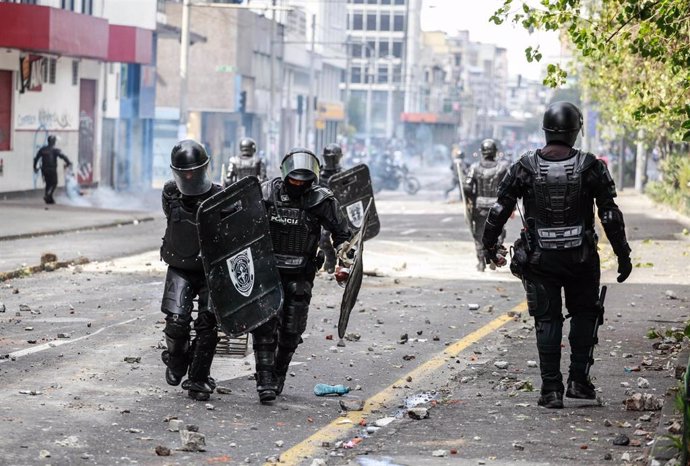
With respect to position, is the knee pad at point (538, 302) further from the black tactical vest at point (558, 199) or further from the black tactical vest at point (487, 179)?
the black tactical vest at point (487, 179)

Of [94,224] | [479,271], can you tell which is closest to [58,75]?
[94,224]

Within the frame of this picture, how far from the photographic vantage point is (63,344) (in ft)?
37.9

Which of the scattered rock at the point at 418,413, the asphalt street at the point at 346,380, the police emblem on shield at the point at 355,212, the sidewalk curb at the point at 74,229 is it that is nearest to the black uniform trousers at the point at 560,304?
the asphalt street at the point at 346,380

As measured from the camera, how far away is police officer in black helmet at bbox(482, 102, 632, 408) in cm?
876

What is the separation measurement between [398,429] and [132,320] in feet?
18.2

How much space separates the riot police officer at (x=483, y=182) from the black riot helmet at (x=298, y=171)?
10.4m

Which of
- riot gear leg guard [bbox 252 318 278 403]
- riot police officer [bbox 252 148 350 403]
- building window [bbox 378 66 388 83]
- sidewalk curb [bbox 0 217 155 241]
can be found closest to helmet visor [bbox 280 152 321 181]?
riot police officer [bbox 252 148 350 403]

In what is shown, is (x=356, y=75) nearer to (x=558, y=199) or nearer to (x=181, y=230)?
(x=181, y=230)

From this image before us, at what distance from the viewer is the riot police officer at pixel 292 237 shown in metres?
9.13

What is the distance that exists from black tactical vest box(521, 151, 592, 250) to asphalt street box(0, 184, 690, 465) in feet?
3.37

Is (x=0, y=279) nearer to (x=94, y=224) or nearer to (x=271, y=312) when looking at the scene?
(x=271, y=312)

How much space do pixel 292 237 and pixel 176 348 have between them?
3.26 feet

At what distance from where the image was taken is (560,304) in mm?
8953

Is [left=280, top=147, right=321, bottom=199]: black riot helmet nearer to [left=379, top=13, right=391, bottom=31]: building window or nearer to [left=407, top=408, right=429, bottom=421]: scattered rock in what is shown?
[left=407, top=408, right=429, bottom=421]: scattered rock
